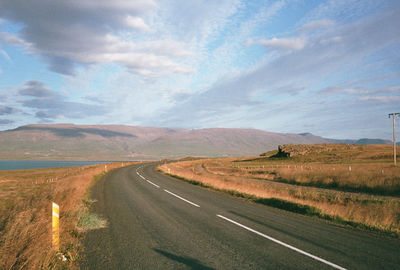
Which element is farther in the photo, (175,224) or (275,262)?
(175,224)

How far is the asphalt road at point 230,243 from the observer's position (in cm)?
493

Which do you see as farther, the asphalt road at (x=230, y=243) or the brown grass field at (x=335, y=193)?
the brown grass field at (x=335, y=193)

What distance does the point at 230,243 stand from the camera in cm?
606

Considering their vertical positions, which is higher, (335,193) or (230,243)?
(230,243)

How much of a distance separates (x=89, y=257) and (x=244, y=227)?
4.38 meters

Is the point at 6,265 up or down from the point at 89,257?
up

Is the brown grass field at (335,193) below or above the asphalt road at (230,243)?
below

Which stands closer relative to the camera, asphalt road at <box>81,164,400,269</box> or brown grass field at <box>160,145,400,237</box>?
asphalt road at <box>81,164,400,269</box>

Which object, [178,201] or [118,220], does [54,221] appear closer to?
[118,220]

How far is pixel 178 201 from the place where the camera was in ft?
39.3

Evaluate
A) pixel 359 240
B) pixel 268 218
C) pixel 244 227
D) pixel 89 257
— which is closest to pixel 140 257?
pixel 89 257

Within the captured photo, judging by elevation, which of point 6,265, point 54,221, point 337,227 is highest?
point 54,221

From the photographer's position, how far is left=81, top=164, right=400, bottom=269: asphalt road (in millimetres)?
4930

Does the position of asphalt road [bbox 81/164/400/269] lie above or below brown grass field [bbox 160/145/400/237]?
above
